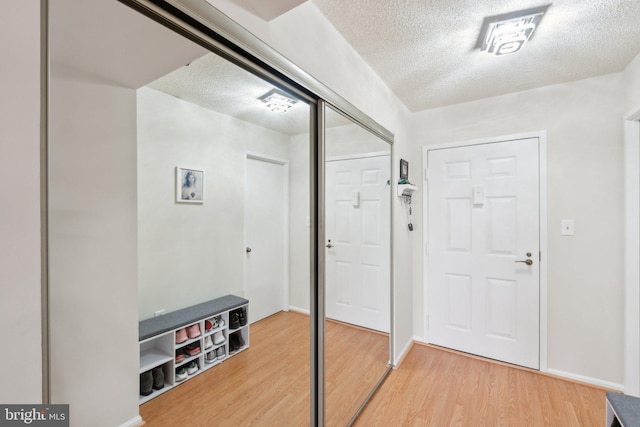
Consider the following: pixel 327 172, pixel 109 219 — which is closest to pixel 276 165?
pixel 327 172

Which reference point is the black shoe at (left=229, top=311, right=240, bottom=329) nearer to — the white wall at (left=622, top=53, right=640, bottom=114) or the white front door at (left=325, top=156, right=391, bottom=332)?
the white front door at (left=325, top=156, right=391, bottom=332)

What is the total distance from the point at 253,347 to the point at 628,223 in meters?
2.69

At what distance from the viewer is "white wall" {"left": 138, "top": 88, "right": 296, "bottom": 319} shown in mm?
797

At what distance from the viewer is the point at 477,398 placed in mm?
2047

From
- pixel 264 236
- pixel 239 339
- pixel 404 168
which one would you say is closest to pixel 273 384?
pixel 239 339

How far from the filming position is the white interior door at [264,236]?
1.22m

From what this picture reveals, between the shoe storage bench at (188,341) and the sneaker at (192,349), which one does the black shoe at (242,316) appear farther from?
the sneaker at (192,349)

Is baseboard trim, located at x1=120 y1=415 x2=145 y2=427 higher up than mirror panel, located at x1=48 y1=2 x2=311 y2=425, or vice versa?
mirror panel, located at x1=48 y1=2 x2=311 y2=425

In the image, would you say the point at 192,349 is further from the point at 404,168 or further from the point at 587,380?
the point at 587,380

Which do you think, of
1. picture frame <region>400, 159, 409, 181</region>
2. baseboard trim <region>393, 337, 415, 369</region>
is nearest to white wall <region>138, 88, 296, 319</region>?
picture frame <region>400, 159, 409, 181</region>

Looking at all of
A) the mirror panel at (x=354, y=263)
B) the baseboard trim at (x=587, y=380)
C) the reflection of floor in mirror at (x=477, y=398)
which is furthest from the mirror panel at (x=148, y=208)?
the baseboard trim at (x=587, y=380)

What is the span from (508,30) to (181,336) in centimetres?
223

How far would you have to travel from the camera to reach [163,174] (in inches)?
33.1
